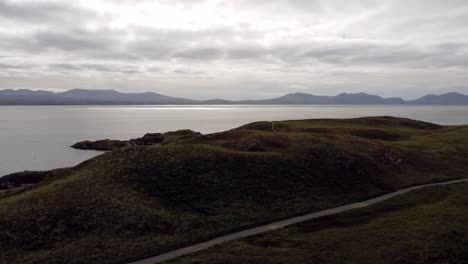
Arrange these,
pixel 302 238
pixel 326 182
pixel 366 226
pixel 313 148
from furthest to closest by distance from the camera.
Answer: pixel 313 148 < pixel 326 182 < pixel 366 226 < pixel 302 238

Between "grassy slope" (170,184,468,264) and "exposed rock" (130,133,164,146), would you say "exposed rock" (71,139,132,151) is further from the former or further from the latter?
"grassy slope" (170,184,468,264)

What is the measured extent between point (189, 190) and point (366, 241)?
865 inches

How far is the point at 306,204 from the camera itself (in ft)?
156

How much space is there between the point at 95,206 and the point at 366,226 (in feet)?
93.7

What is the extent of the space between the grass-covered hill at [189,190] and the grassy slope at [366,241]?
483 cm

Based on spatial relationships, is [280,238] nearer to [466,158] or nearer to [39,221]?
[39,221]

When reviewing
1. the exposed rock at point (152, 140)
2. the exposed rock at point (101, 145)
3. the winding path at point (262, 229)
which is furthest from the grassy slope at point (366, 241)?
the exposed rock at point (101, 145)

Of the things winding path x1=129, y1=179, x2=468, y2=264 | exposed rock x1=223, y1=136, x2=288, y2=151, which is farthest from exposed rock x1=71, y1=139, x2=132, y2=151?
winding path x1=129, y1=179, x2=468, y2=264

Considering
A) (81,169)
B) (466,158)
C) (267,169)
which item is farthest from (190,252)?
(466,158)

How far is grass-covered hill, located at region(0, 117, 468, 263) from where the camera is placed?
36094 millimetres

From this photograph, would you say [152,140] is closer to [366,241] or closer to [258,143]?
[258,143]

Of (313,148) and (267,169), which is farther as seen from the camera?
(313,148)

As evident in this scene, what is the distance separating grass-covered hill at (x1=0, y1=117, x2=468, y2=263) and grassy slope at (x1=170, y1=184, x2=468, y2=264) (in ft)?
15.8

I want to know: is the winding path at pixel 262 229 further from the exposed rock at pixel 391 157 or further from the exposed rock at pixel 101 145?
the exposed rock at pixel 101 145
